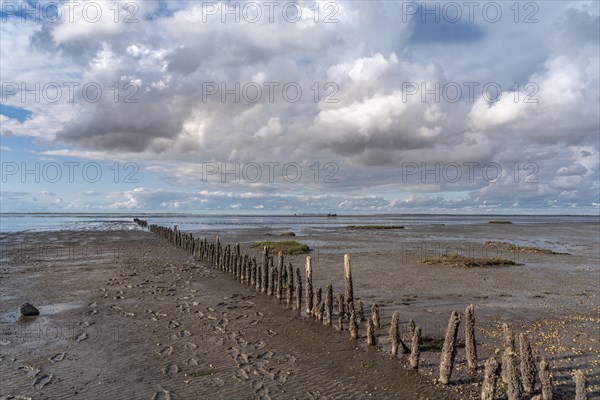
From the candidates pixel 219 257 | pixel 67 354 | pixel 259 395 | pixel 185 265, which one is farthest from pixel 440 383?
pixel 185 265

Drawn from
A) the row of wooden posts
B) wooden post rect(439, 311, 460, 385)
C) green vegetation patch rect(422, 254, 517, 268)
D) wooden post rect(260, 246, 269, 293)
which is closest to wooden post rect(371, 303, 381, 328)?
the row of wooden posts

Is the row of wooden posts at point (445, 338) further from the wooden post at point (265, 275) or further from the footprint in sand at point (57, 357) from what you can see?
the footprint in sand at point (57, 357)

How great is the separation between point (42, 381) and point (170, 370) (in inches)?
107

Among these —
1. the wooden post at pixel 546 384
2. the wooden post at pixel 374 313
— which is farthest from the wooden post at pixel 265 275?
the wooden post at pixel 546 384

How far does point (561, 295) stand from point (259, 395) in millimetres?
16099

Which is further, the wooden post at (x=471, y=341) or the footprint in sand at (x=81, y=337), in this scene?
the footprint in sand at (x=81, y=337)

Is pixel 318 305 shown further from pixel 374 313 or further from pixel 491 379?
pixel 491 379

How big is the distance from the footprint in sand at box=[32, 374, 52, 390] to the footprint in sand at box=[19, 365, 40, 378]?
10.6 inches

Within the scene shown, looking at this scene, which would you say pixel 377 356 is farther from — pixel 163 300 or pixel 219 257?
pixel 219 257

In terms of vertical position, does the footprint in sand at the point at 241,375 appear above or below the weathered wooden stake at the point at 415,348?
below

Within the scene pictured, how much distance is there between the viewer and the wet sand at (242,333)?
941cm

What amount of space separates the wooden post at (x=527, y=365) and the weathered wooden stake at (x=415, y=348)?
7.28 ft

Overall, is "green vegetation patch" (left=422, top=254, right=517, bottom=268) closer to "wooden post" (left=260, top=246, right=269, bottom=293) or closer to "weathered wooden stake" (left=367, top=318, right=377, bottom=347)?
"wooden post" (left=260, top=246, right=269, bottom=293)

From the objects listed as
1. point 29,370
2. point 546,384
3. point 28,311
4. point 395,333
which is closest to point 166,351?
A: point 29,370
